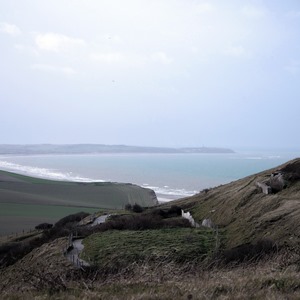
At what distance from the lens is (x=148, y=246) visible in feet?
50.0

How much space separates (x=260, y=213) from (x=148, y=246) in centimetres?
698

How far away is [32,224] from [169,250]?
2722cm

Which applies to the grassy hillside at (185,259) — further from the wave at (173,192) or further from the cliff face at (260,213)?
the wave at (173,192)

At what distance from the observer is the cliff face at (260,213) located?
1562cm

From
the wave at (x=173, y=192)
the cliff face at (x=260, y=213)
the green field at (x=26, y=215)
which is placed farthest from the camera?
the wave at (x=173, y=192)

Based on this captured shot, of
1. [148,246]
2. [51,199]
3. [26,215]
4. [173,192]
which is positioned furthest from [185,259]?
[173,192]

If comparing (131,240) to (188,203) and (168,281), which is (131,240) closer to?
(168,281)

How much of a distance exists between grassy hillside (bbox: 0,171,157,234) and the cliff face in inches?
801

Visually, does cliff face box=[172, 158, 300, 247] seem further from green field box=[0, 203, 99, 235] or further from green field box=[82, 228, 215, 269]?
green field box=[0, 203, 99, 235]

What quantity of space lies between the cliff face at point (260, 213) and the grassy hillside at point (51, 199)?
66.8 ft

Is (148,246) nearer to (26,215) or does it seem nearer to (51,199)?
(26,215)

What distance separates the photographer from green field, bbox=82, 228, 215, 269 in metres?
13.7

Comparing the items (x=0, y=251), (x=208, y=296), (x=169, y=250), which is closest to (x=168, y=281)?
(x=208, y=296)

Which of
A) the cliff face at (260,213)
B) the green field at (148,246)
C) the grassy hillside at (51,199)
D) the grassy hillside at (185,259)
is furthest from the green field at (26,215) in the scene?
the green field at (148,246)
